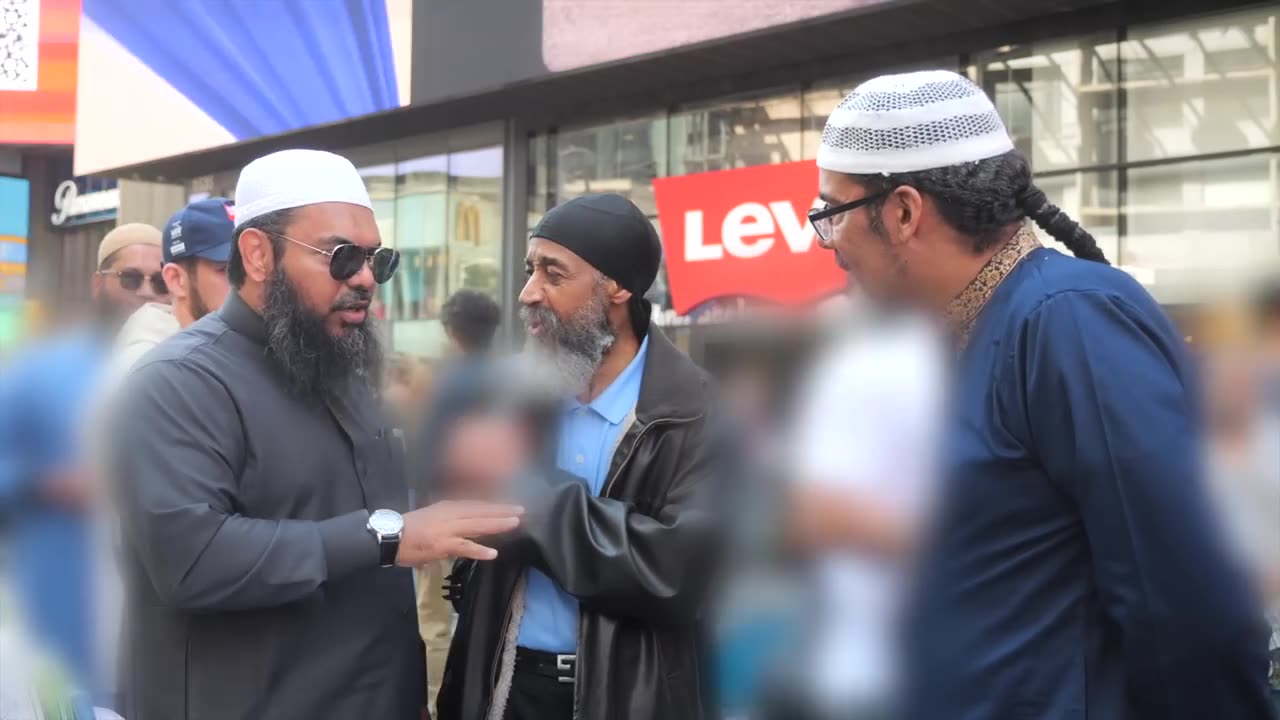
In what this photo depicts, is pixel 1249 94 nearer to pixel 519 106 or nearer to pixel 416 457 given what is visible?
pixel 519 106

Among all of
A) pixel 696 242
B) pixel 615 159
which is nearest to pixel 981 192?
pixel 696 242

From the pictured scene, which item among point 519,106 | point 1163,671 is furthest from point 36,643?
point 519,106

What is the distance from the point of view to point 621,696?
2.39 meters

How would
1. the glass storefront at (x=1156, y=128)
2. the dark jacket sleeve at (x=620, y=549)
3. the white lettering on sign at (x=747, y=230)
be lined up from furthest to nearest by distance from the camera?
the white lettering on sign at (x=747, y=230) → the glass storefront at (x=1156, y=128) → the dark jacket sleeve at (x=620, y=549)

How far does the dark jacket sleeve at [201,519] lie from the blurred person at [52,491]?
18cm

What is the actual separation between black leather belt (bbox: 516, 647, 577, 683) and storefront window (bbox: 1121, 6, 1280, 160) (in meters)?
7.28

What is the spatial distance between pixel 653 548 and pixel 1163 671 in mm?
1123

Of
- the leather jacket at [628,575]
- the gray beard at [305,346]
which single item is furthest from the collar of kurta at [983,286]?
the gray beard at [305,346]

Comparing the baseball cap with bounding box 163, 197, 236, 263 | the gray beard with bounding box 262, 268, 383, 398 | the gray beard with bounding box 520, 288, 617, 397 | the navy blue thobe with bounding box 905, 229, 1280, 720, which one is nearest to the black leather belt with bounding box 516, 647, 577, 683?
the gray beard with bounding box 520, 288, 617, 397

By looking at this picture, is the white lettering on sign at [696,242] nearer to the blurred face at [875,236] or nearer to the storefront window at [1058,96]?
the storefront window at [1058,96]

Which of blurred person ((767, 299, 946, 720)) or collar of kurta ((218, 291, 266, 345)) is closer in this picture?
blurred person ((767, 299, 946, 720))

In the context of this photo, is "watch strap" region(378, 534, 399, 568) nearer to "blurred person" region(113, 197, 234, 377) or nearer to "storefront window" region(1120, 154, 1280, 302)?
"blurred person" region(113, 197, 234, 377)

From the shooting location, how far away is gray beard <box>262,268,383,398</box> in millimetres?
2312

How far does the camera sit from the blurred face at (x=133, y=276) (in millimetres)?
4152
